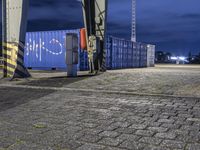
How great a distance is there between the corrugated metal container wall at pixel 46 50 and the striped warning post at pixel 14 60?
26.8 feet

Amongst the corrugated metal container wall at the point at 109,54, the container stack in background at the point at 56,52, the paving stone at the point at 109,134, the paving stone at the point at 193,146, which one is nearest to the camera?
the paving stone at the point at 193,146

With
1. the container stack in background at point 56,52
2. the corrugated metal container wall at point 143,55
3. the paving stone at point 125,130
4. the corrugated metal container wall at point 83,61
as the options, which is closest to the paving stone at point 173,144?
the paving stone at point 125,130

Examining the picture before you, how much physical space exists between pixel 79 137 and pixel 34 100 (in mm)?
3641

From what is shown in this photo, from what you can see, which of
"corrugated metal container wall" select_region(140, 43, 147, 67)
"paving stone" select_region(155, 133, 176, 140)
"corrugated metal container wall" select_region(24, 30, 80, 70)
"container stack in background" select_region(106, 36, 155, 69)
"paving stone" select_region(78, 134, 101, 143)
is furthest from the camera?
"corrugated metal container wall" select_region(140, 43, 147, 67)

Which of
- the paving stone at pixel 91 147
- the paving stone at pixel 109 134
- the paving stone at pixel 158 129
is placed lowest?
the paving stone at pixel 91 147

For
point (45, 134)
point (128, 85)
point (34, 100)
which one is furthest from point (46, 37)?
point (45, 134)

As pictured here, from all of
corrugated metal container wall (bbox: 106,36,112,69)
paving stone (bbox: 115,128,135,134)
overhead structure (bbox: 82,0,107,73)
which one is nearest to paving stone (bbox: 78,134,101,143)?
paving stone (bbox: 115,128,135,134)

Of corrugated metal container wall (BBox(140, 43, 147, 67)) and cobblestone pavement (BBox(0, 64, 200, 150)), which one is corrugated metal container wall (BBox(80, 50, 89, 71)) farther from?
cobblestone pavement (BBox(0, 64, 200, 150))

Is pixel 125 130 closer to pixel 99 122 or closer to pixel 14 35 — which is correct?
pixel 99 122

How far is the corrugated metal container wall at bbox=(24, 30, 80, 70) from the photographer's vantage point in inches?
888

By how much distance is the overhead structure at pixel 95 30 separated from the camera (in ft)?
54.9

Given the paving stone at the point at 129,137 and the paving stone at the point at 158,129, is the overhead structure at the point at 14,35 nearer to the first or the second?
the paving stone at the point at 158,129

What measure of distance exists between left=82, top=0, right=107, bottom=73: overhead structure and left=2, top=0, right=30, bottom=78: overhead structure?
401 cm

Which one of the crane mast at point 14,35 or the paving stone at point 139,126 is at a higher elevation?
the crane mast at point 14,35
